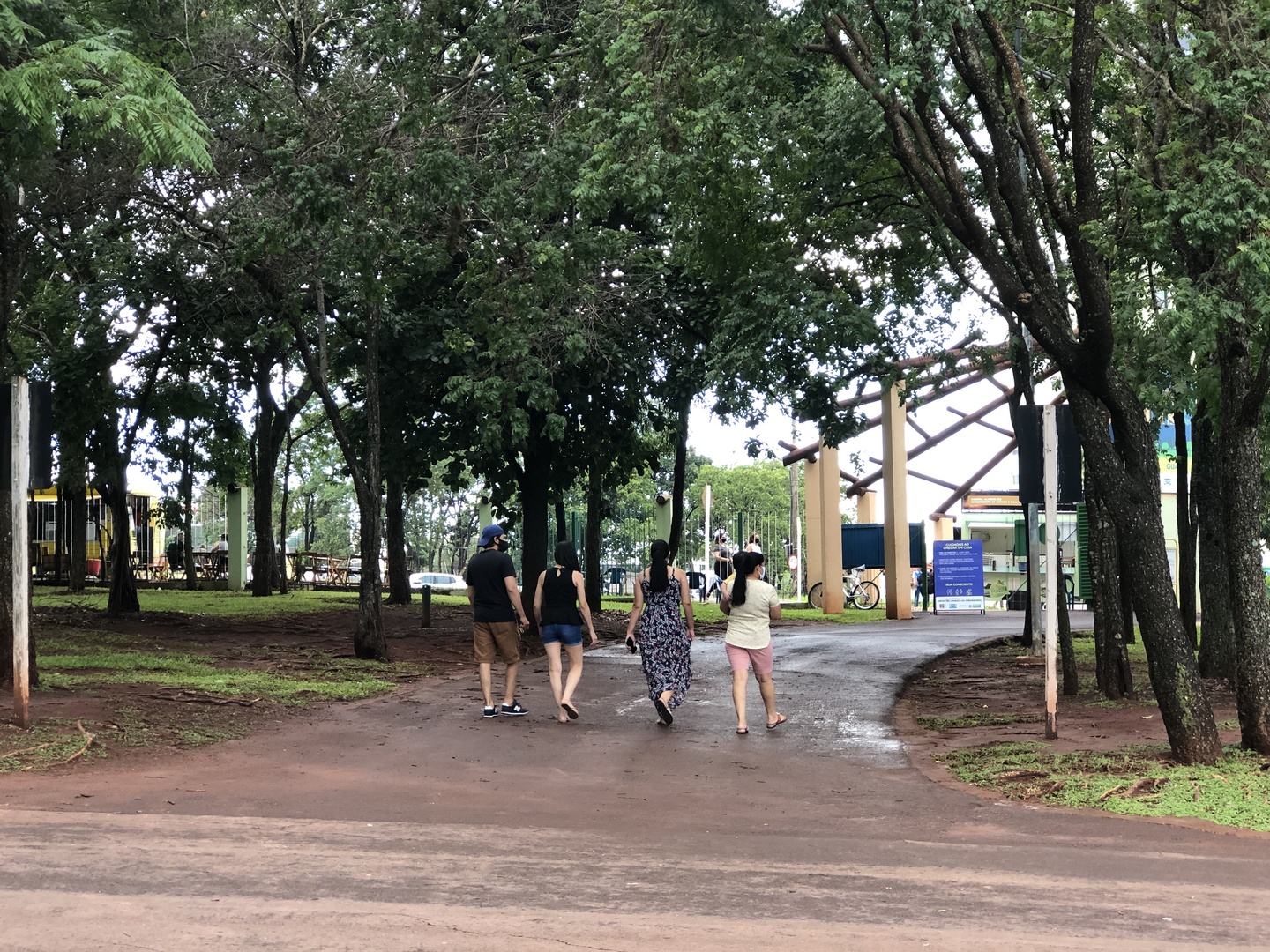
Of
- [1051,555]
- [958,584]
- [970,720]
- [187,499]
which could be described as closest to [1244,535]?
[1051,555]

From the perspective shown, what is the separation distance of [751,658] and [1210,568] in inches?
254

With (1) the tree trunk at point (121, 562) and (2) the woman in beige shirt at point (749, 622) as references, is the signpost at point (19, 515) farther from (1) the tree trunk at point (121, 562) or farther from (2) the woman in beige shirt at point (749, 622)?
(1) the tree trunk at point (121, 562)

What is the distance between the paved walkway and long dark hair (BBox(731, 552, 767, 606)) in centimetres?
135

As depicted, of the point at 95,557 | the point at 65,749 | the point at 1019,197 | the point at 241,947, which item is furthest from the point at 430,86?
the point at 95,557

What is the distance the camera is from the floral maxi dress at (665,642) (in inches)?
492

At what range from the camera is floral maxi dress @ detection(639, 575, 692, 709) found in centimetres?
1248

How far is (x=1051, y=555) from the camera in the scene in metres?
11.1

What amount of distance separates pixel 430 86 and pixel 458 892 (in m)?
10.5

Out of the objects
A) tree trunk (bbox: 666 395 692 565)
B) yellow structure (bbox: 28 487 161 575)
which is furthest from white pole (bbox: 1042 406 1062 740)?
yellow structure (bbox: 28 487 161 575)

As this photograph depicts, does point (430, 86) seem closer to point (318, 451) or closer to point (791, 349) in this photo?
point (791, 349)

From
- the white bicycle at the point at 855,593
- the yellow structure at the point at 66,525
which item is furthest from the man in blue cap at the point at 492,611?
the yellow structure at the point at 66,525

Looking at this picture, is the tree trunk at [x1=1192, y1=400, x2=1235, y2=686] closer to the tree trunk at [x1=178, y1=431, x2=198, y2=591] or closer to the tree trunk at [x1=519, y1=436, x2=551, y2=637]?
the tree trunk at [x1=519, y1=436, x2=551, y2=637]

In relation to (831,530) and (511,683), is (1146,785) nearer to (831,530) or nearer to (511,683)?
(511,683)

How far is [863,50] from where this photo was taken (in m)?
10.3
